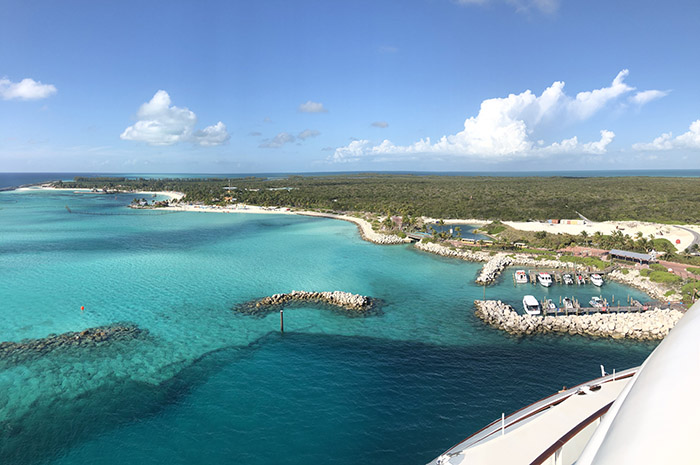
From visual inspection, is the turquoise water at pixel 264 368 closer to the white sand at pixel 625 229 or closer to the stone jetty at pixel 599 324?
the stone jetty at pixel 599 324

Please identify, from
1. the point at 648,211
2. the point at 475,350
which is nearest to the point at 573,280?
the point at 475,350

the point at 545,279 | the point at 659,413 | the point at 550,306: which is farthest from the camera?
the point at 545,279

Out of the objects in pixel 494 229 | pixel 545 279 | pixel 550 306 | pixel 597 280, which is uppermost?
pixel 494 229

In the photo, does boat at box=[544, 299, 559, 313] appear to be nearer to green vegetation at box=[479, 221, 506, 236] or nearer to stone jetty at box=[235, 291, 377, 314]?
stone jetty at box=[235, 291, 377, 314]

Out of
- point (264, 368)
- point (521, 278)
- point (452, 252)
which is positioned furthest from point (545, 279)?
point (264, 368)

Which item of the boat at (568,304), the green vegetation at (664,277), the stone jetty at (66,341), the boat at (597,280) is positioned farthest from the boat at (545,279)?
the stone jetty at (66,341)

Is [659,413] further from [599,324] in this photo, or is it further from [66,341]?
[66,341]
